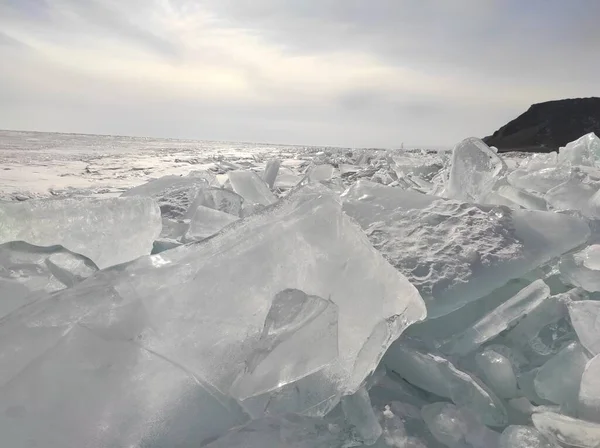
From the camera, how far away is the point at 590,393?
96cm

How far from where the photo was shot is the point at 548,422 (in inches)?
36.2

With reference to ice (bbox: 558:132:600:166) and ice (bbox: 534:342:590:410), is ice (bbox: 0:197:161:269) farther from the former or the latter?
ice (bbox: 558:132:600:166)

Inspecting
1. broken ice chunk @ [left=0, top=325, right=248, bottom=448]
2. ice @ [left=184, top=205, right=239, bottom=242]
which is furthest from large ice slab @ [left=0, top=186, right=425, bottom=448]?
ice @ [left=184, top=205, right=239, bottom=242]

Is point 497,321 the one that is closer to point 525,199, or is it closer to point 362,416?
point 362,416

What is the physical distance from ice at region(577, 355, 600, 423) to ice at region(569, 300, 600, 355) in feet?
0.43

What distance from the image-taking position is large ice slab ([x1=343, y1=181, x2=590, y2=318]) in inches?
54.1

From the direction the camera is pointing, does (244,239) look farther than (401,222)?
No

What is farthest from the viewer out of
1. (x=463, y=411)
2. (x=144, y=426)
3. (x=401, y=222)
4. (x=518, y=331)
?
(x=401, y=222)

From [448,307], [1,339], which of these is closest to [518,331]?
[448,307]

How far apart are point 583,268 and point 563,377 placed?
536 mm

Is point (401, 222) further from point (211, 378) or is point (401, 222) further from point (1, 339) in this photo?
point (1, 339)

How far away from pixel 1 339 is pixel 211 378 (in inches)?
15.3

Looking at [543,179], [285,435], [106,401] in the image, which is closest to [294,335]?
[285,435]

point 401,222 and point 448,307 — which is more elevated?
point 401,222
